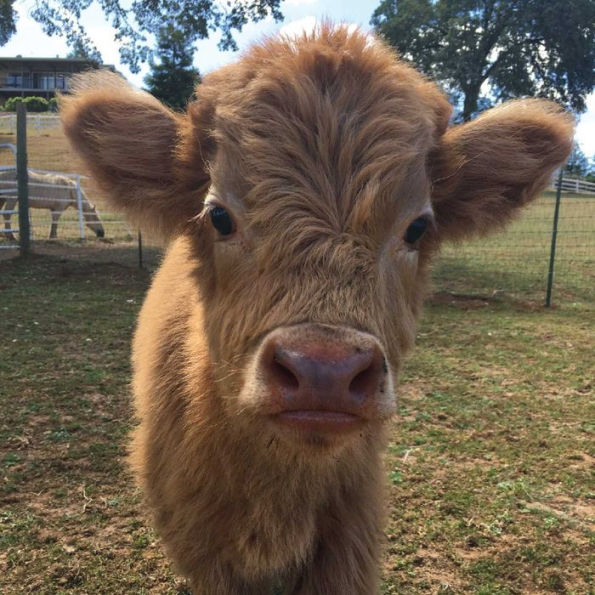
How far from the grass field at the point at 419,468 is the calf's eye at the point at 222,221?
2.01 m

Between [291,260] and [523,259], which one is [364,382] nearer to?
[291,260]

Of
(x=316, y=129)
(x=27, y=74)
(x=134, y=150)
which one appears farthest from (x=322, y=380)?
(x=27, y=74)

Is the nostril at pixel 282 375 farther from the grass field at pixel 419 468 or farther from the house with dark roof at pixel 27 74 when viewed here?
the house with dark roof at pixel 27 74

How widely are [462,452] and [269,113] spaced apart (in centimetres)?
325

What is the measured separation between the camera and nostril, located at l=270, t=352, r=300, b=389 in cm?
170

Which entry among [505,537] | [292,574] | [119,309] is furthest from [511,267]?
[292,574]

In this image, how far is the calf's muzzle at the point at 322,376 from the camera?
1.62 meters

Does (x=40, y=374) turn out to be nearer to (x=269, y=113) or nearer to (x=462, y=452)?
(x=462, y=452)

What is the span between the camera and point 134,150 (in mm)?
2566

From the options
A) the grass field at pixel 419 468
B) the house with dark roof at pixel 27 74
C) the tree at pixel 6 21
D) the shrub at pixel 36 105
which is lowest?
the grass field at pixel 419 468

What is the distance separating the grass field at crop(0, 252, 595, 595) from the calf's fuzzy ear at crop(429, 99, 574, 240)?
189 cm

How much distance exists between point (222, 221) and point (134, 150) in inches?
26.1

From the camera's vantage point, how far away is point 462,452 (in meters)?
4.41

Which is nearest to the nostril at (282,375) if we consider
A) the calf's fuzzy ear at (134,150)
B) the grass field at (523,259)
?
the calf's fuzzy ear at (134,150)
